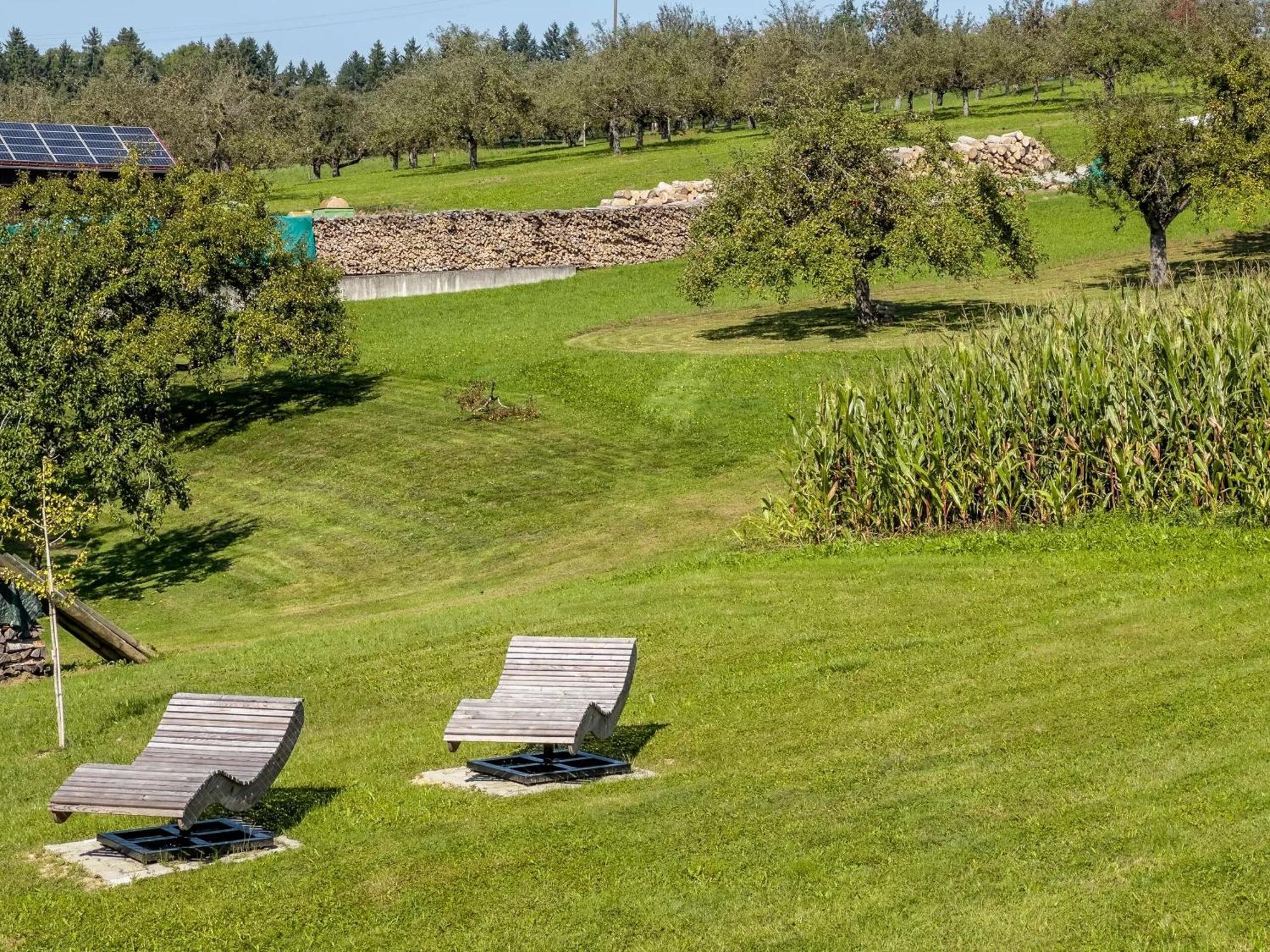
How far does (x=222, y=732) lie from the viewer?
13.4 m

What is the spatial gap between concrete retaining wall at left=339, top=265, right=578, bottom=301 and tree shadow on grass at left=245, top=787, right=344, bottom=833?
43.1 m

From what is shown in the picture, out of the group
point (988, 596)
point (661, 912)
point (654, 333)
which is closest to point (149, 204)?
point (654, 333)

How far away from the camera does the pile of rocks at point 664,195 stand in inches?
2514

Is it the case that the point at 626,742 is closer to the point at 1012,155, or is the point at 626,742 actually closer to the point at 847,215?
the point at 847,215

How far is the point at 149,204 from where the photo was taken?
4181cm

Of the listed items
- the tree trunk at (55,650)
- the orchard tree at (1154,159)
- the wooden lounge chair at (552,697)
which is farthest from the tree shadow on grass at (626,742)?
the orchard tree at (1154,159)

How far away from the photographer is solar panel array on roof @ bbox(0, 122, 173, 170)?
5344 cm

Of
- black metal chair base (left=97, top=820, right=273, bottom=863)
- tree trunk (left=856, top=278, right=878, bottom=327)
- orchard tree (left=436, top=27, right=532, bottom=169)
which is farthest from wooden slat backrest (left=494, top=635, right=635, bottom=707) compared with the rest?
orchard tree (left=436, top=27, right=532, bottom=169)

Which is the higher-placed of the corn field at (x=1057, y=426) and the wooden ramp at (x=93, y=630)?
the corn field at (x=1057, y=426)

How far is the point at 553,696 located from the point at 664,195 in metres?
52.7

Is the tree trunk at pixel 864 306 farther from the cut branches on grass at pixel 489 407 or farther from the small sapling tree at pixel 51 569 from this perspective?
the small sapling tree at pixel 51 569

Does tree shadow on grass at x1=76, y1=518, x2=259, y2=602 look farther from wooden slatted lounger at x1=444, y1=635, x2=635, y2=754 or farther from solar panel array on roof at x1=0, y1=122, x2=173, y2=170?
solar panel array on roof at x1=0, y1=122, x2=173, y2=170

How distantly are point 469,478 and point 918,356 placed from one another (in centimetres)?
1246

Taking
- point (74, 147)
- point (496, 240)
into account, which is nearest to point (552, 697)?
point (496, 240)
